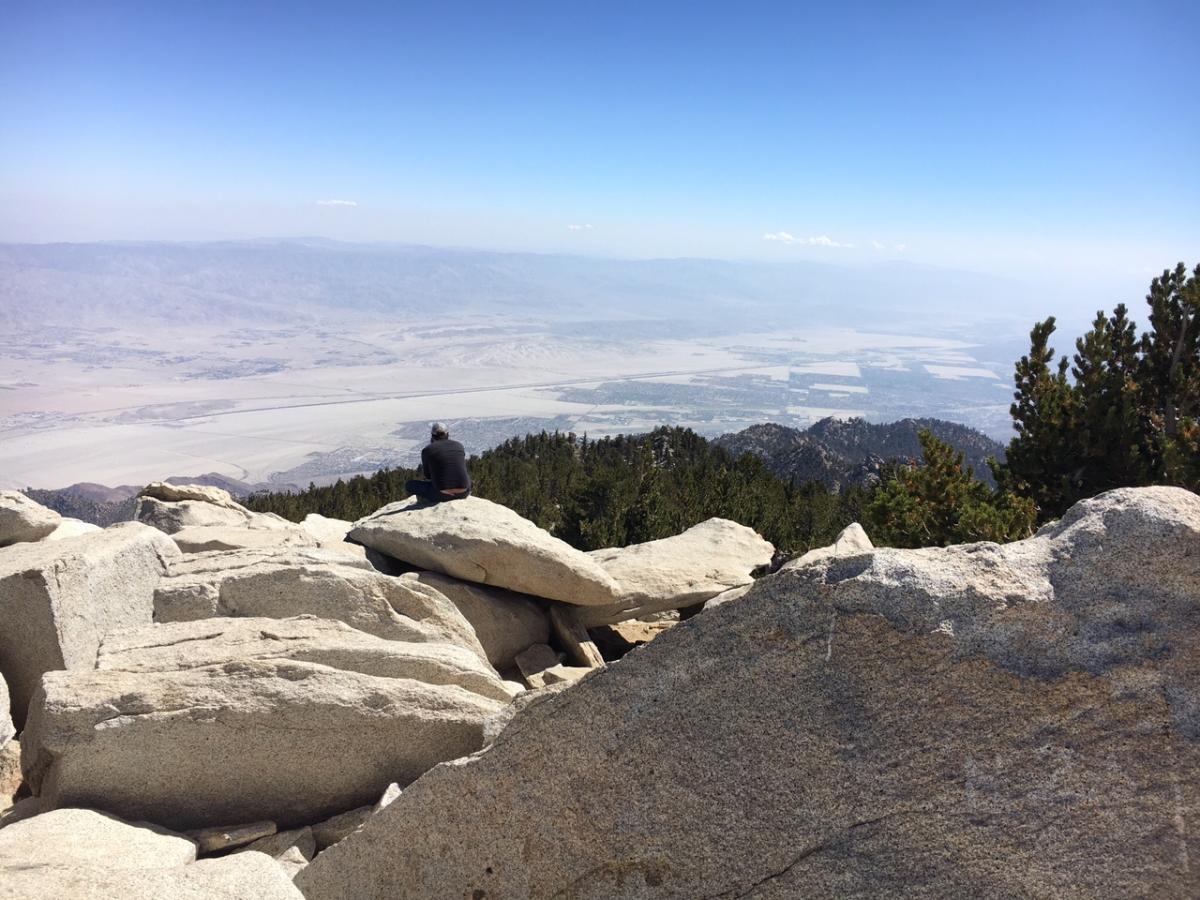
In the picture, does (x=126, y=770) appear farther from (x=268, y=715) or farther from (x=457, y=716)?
(x=457, y=716)

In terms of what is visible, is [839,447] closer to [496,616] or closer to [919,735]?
[496,616]

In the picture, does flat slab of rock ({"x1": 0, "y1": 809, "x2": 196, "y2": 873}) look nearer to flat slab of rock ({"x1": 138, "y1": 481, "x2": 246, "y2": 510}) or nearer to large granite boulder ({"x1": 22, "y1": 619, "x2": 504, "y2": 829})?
large granite boulder ({"x1": 22, "y1": 619, "x2": 504, "y2": 829})

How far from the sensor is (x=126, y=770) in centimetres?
649

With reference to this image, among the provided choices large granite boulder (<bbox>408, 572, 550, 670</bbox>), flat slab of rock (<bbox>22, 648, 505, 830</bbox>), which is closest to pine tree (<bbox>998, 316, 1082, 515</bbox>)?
large granite boulder (<bbox>408, 572, 550, 670</bbox>)

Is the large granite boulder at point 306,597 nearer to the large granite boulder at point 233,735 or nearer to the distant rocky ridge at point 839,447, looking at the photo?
the large granite boulder at point 233,735

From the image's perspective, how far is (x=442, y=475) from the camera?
1380 cm

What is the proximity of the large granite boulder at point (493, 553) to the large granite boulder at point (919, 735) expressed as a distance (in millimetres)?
6398

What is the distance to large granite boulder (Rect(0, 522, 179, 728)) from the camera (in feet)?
25.8

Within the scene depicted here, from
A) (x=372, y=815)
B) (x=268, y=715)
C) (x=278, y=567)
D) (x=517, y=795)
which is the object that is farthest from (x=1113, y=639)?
(x=278, y=567)

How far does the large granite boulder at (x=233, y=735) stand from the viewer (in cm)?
647

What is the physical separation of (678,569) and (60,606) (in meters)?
8.56

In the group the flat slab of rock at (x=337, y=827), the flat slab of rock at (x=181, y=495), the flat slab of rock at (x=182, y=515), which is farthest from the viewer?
the flat slab of rock at (x=181, y=495)

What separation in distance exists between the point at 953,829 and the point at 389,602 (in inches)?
256

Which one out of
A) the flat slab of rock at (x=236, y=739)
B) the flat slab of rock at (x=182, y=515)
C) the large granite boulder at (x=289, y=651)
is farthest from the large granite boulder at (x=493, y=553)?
the flat slab of rock at (x=236, y=739)
